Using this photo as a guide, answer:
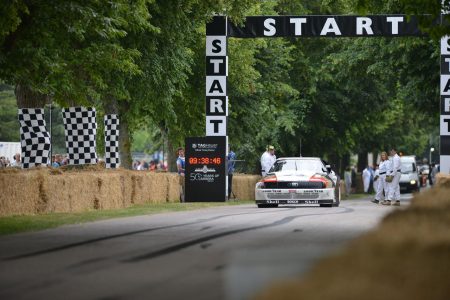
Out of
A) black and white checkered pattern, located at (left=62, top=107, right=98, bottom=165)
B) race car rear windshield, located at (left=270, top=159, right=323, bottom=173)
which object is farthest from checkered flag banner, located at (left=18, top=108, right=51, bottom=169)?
race car rear windshield, located at (left=270, top=159, right=323, bottom=173)

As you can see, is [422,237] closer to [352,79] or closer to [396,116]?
[352,79]

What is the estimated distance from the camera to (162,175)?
3709cm

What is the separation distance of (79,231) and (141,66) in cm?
1712

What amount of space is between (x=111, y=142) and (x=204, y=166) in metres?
3.08

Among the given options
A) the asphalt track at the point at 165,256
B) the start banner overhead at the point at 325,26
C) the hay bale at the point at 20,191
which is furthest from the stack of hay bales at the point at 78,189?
the start banner overhead at the point at 325,26

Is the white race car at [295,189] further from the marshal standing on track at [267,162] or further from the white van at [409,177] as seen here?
the white van at [409,177]

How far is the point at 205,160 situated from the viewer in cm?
3600

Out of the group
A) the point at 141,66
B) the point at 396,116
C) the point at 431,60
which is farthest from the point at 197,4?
the point at 396,116

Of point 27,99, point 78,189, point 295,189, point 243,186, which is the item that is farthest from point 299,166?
point 243,186

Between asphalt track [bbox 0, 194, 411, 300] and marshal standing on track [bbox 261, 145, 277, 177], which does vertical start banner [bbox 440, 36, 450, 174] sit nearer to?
marshal standing on track [bbox 261, 145, 277, 177]

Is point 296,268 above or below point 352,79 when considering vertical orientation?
below

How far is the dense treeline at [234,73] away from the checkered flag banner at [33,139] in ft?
2.09

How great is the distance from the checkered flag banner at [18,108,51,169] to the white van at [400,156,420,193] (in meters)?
41.0

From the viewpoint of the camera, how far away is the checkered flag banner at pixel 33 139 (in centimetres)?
3102
